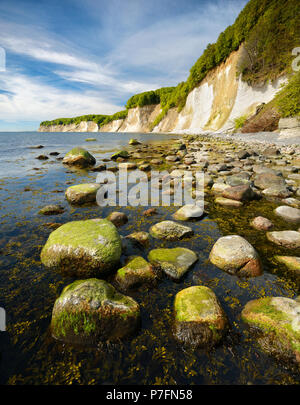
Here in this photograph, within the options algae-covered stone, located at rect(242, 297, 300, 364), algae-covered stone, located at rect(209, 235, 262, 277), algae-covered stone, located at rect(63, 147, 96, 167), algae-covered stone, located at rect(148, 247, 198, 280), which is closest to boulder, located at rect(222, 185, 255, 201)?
algae-covered stone, located at rect(209, 235, 262, 277)

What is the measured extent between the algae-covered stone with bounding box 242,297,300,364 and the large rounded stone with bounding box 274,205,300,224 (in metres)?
3.99

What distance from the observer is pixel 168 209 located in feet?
24.0

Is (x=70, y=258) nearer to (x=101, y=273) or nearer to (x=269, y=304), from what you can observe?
(x=101, y=273)

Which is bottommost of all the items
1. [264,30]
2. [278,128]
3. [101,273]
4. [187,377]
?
[187,377]

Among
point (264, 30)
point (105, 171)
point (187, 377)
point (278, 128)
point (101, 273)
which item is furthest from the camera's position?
point (264, 30)

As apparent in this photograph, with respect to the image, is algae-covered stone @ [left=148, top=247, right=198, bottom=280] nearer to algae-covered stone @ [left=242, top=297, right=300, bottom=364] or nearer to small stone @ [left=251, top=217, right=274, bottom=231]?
algae-covered stone @ [left=242, top=297, right=300, bottom=364]

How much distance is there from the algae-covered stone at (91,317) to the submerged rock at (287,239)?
166 inches

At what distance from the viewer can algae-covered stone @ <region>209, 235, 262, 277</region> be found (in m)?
3.95

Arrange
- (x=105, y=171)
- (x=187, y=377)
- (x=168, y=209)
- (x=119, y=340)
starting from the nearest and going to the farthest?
(x=187, y=377), (x=119, y=340), (x=168, y=209), (x=105, y=171)

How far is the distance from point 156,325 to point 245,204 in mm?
6165

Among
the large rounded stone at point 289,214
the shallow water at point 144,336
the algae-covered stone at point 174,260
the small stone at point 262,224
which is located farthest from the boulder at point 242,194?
the algae-covered stone at point 174,260

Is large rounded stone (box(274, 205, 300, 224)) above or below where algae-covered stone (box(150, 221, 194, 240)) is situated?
above

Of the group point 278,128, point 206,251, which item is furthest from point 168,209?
point 278,128

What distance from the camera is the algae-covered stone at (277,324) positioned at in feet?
8.25
